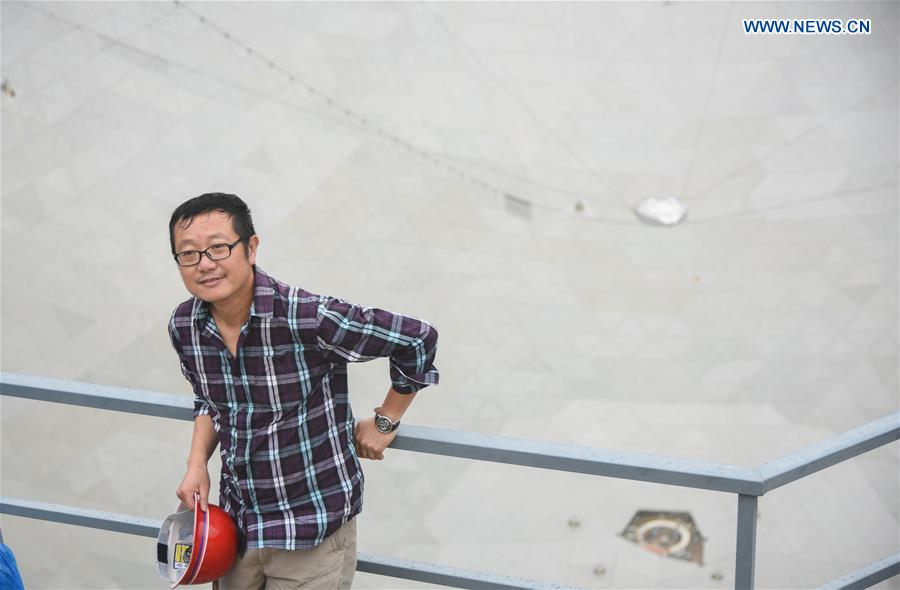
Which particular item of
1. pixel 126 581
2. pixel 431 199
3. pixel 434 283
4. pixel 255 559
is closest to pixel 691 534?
pixel 434 283

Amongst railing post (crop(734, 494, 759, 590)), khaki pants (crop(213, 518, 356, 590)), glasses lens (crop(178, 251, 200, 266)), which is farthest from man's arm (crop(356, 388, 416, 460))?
railing post (crop(734, 494, 759, 590))

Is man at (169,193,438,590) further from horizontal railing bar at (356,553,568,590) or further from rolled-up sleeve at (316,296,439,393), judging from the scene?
horizontal railing bar at (356,553,568,590)

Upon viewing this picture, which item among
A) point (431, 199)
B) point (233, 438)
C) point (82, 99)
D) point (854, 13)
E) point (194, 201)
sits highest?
point (854, 13)

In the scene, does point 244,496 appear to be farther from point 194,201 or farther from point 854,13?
point 854,13

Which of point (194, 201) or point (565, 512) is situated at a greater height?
point (194, 201)

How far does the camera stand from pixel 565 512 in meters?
11.0

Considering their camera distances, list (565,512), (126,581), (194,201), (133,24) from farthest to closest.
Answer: (133,24), (565,512), (126,581), (194,201)

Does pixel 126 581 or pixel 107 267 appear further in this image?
pixel 107 267

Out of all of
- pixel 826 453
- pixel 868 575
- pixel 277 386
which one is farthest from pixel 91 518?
pixel 868 575

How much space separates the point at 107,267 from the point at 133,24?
3.14 metres

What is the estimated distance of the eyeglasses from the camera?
2.80 metres

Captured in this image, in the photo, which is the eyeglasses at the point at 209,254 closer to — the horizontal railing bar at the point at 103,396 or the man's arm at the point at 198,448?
the man's arm at the point at 198,448

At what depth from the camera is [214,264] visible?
2777mm

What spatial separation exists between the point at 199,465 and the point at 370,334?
737 mm
